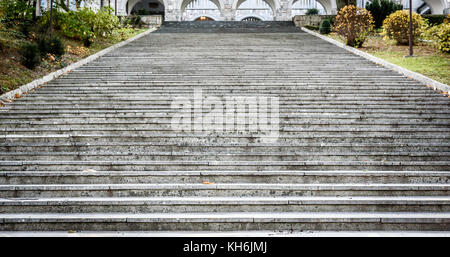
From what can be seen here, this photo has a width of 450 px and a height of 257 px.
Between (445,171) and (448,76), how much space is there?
5736 millimetres

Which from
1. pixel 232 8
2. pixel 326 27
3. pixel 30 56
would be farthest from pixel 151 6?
pixel 30 56

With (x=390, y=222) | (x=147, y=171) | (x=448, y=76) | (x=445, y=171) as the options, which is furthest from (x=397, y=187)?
(x=448, y=76)

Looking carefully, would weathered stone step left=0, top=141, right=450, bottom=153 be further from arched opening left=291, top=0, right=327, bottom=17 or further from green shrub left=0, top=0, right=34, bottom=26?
arched opening left=291, top=0, right=327, bottom=17

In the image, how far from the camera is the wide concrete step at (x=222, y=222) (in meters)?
4.00

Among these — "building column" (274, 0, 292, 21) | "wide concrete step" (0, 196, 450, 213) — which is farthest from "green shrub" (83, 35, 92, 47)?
"building column" (274, 0, 292, 21)

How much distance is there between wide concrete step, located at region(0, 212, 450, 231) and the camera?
4.00 m

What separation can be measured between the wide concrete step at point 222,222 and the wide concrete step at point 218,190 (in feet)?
1.76

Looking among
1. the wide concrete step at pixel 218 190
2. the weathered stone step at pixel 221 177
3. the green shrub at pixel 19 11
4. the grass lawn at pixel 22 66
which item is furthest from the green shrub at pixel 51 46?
the wide concrete step at pixel 218 190

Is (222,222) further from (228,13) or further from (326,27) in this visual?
(228,13)

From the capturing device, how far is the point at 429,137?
5.95 meters

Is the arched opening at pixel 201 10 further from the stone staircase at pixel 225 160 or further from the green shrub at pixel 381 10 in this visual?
the stone staircase at pixel 225 160

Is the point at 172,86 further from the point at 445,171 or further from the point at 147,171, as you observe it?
the point at 445,171

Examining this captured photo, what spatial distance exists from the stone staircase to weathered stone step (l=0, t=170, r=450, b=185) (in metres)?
0.02

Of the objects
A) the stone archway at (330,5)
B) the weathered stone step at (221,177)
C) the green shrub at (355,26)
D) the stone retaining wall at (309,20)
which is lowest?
the weathered stone step at (221,177)
